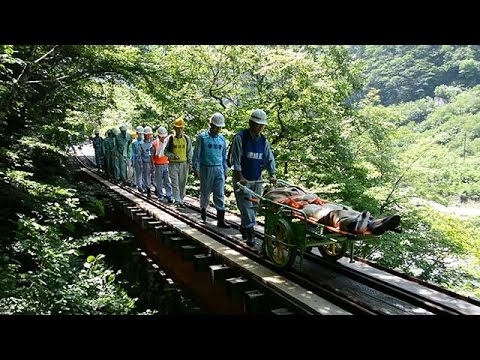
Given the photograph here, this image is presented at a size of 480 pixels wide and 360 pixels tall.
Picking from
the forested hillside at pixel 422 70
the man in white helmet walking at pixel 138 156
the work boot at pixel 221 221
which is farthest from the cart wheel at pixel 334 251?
the forested hillside at pixel 422 70

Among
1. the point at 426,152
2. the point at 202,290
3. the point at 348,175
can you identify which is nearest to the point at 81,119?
the point at 202,290

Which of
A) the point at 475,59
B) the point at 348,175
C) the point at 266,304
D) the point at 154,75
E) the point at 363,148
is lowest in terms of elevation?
the point at 266,304

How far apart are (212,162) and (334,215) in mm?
2950

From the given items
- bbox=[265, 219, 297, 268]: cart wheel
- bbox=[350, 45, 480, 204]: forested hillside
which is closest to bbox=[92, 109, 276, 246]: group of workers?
bbox=[265, 219, 297, 268]: cart wheel

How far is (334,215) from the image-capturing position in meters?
3.73

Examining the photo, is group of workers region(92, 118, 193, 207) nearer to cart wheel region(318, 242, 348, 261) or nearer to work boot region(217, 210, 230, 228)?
work boot region(217, 210, 230, 228)

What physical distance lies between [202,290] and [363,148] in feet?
26.1

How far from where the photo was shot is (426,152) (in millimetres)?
10859

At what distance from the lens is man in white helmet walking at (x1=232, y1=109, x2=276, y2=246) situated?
4883 millimetres

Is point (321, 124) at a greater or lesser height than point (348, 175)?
greater

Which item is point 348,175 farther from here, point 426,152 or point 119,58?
point 119,58

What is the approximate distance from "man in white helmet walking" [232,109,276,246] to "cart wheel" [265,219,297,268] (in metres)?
0.59

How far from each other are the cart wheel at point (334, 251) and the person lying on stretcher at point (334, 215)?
633mm

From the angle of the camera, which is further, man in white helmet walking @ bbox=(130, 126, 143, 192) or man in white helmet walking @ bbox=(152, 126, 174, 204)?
man in white helmet walking @ bbox=(130, 126, 143, 192)
